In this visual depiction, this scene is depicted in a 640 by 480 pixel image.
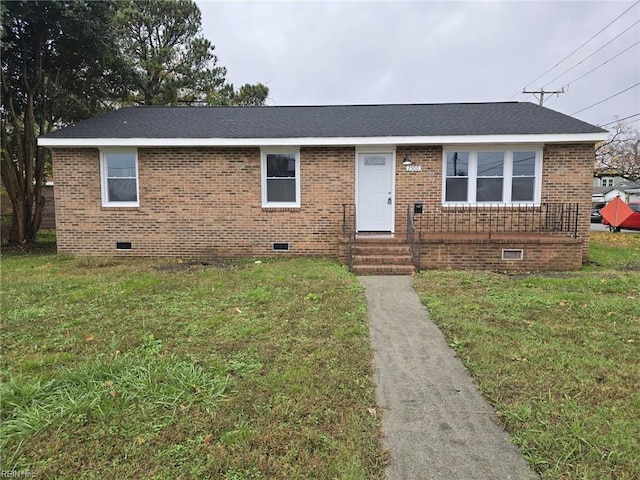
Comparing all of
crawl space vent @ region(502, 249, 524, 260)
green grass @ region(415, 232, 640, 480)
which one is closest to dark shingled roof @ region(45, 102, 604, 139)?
crawl space vent @ region(502, 249, 524, 260)

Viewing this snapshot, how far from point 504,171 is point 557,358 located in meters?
6.85

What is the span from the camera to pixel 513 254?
8.01 meters

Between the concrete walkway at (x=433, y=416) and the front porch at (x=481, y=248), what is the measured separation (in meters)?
3.50

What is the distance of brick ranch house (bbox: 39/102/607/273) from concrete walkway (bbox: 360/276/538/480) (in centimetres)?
518

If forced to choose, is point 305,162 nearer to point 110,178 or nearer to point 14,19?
point 110,178

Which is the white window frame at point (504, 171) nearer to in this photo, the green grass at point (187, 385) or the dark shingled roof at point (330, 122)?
the dark shingled roof at point (330, 122)

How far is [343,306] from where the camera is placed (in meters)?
5.15

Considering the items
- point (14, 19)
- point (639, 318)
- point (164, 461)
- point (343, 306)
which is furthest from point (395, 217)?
point (14, 19)

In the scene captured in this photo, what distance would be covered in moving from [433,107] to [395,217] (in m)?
4.33

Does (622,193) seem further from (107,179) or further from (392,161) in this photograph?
(107,179)

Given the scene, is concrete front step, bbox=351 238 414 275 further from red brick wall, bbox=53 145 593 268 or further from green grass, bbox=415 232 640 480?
red brick wall, bbox=53 145 593 268

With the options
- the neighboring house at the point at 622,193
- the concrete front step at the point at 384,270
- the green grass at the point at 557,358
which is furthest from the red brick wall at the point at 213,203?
the neighboring house at the point at 622,193

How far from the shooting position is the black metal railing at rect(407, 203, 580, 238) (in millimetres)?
9141

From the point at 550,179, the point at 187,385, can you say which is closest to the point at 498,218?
the point at 550,179
